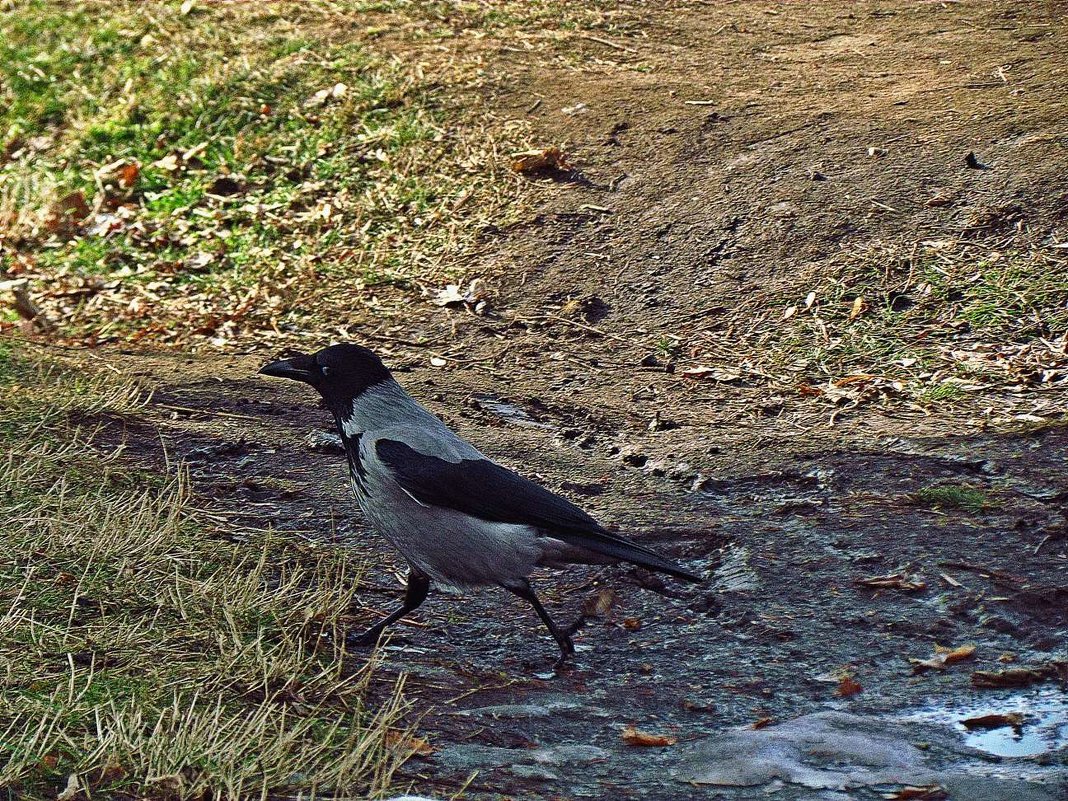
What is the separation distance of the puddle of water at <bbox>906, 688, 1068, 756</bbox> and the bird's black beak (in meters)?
2.32

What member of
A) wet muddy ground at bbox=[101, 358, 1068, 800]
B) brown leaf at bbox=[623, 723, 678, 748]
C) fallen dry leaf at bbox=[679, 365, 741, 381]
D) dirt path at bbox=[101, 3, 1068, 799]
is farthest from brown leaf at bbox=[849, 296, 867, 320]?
brown leaf at bbox=[623, 723, 678, 748]

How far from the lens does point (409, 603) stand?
4055 millimetres

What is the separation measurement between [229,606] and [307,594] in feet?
0.99

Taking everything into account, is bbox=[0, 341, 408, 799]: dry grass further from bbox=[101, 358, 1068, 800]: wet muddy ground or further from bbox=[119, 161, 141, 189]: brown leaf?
bbox=[119, 161, 141, 189]: brown leaf

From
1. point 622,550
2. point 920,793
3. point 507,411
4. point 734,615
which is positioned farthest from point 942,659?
point 507,411

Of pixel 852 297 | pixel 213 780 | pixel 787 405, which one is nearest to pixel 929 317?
pixel 852 297

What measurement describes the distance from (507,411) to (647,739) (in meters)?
2.89

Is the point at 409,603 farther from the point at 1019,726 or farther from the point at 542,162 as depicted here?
the point at 542,162

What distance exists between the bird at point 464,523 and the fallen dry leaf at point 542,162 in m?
4.19

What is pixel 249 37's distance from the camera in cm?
987

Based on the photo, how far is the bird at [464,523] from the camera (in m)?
3.89

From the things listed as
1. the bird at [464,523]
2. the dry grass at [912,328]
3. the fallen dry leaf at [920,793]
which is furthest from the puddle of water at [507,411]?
the fallen dry leaf at [920,793]

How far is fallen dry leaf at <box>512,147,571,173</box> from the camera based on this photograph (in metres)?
7.97

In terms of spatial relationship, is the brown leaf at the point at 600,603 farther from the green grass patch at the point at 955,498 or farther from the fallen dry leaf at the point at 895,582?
the green grass patch at the point at 955,498
